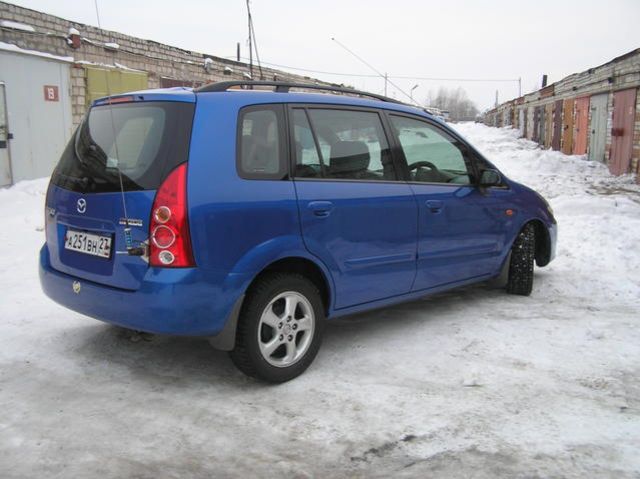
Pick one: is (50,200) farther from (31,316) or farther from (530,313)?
(530,313)

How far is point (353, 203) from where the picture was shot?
3.70m

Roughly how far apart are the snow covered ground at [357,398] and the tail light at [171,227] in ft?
2.70

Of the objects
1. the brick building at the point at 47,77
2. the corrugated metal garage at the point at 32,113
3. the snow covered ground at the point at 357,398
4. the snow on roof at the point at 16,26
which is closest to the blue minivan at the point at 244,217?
the snow covered ground at the point at 357,398

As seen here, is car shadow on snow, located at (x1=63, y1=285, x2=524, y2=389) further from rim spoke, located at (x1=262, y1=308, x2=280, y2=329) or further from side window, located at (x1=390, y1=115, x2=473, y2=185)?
side window, located at (x1=390, y1=115, x2=473, y2=185)

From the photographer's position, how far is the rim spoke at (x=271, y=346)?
10.8 feet

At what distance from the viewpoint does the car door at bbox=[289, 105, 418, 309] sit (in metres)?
3.51

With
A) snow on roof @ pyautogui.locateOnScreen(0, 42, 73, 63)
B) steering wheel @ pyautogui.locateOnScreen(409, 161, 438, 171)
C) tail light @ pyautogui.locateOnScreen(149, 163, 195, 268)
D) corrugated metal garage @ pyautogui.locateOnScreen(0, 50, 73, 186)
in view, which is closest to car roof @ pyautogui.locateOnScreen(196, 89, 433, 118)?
steering wheel @ pyautogui.locateOnScreen(409, 161, 438, 171)

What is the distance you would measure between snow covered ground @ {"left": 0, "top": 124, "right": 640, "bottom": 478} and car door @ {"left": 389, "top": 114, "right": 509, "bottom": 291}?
44cm

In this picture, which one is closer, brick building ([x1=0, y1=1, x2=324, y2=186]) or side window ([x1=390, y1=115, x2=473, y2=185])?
side window ([x1=390, y1=115, x2=473, y2=185])

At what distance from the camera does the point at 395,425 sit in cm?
295

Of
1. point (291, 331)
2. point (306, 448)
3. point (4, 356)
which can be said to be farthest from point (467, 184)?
point (4, 356)

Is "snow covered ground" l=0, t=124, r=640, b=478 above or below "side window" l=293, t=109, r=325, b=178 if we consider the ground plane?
below

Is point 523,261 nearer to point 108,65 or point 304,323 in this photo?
point 304,323

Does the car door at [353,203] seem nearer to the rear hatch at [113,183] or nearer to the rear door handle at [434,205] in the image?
the rear door handle at [434,205]
